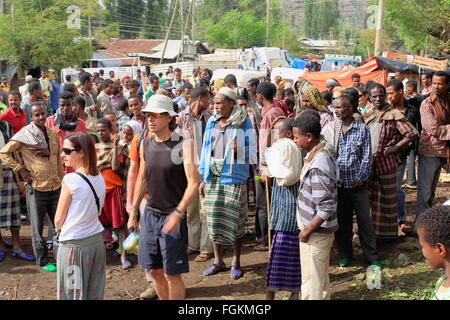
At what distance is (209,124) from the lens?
212 inches

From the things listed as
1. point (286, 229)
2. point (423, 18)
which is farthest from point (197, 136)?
point (423, 18)

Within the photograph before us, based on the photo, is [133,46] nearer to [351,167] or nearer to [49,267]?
[49,267]

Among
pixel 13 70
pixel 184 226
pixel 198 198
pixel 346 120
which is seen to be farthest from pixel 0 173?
pixel 13 70

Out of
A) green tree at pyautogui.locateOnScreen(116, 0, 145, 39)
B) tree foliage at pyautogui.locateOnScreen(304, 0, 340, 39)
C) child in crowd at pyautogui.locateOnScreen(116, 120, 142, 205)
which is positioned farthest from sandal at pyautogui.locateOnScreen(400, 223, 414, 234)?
tree foliage at pyautogui.locateOnScreen(304, 0, 340, 39)

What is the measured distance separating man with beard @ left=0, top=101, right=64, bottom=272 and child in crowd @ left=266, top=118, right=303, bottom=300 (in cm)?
265

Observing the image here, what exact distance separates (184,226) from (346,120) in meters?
2.18

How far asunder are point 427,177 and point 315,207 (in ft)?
9.07

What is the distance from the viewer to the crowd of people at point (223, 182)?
3.78m

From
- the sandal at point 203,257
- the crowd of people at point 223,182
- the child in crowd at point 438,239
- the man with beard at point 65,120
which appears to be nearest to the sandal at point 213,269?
the crowd of people at point 223,182

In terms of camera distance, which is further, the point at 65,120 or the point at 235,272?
the point at 65,120

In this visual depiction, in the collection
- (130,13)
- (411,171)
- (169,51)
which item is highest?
(130,13)

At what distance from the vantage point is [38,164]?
5.47 meters

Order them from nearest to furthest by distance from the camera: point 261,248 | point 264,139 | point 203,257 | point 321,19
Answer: point 264,139, point 203,257, point 261,248, point 321,19

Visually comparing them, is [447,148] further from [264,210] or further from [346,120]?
[264,210]
